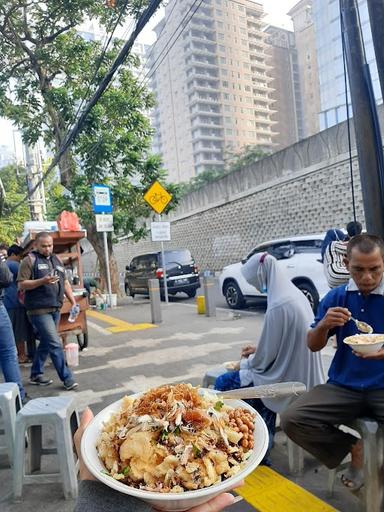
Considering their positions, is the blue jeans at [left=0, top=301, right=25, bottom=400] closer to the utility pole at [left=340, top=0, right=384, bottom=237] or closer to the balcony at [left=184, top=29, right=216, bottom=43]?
the utility pole at [left=340, top=0, right=384, bottom=237]

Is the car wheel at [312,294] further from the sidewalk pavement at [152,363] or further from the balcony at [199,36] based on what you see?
the balcony at [199,36]

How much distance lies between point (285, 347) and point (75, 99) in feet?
36.1

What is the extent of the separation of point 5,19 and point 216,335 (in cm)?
1034

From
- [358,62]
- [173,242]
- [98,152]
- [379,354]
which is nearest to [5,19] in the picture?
[98,152]

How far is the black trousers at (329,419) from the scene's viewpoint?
2195mm

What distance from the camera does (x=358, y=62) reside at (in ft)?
9.36

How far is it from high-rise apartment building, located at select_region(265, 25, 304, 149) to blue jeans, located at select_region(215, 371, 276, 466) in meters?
64.1

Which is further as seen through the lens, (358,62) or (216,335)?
(216,335)

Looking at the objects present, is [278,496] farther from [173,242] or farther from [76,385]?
[173,242]

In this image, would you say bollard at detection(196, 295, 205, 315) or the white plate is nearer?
the white plate

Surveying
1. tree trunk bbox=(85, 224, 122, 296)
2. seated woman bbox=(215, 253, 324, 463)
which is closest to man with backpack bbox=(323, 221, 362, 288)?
seated woman bbox=(215, 253, 324, 463)

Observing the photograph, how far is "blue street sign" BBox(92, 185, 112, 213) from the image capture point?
33.4ft

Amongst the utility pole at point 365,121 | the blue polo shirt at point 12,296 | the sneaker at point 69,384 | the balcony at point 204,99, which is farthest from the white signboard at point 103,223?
the balcony at point 204,99

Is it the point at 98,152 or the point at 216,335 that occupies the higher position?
the point at 98,152
